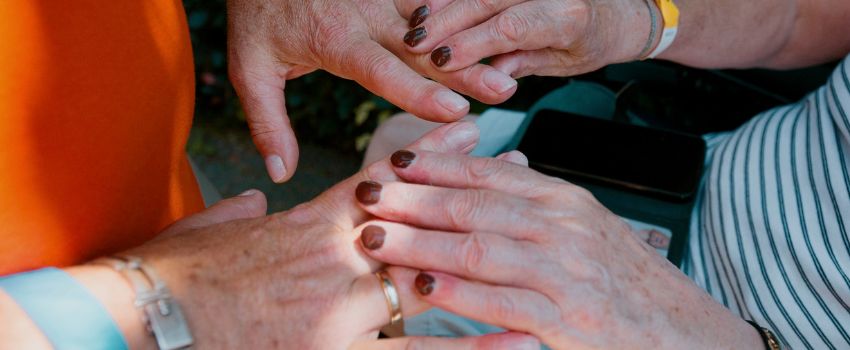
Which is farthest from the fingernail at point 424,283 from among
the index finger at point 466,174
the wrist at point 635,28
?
the wrist at point 635,28

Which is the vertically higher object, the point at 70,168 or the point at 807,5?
the point at 70,168

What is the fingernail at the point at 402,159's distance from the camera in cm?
136

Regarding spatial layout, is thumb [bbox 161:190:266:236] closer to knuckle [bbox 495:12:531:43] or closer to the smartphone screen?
knuckle [bbox 495:12:531:43]

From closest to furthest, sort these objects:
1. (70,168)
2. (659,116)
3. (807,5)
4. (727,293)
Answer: (70,168), (727,293), (807,5), (659,116)

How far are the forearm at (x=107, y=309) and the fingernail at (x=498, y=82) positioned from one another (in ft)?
2.68

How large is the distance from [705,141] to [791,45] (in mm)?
398

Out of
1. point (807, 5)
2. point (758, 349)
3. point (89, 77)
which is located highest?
point (89, 77)

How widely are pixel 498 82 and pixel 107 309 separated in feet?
2.87

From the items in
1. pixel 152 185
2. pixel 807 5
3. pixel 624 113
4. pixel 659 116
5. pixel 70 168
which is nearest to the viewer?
pixel 70 168

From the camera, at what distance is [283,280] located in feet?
3.91

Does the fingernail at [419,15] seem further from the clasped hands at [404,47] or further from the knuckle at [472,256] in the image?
the knuckle at [472,256]

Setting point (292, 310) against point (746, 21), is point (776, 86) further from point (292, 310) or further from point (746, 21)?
point (292, 310)

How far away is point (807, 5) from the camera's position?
197 cm

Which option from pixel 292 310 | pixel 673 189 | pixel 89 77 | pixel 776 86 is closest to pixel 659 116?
pixel 776 86
